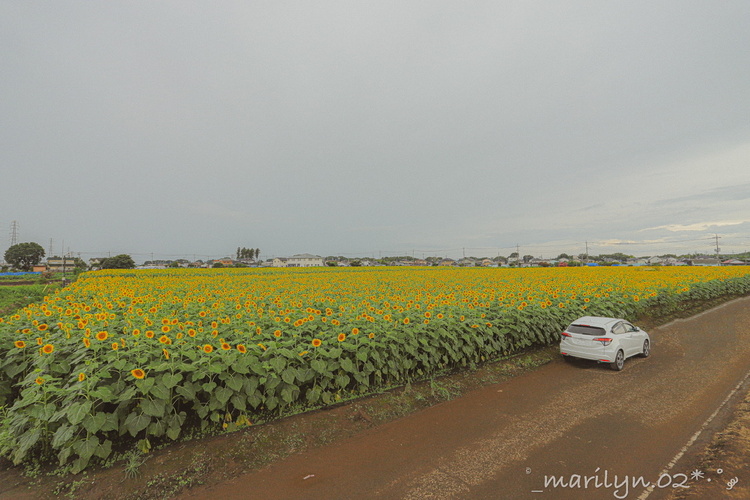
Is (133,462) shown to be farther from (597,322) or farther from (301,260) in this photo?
(301,260)

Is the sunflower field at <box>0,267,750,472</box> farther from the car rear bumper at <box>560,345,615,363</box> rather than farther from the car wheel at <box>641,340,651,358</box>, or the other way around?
the car wheel at <box>641,340,651,358</box>

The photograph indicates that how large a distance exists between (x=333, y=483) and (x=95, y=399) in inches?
112

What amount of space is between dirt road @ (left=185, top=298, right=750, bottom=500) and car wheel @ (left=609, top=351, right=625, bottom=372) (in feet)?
2.02

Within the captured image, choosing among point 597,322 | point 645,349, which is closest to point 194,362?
point 597,322

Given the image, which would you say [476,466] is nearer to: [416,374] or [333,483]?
[333,483]

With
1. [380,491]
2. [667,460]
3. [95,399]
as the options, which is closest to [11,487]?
[95,399]

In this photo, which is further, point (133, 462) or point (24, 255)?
point (24, 255)

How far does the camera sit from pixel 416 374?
6781 mm

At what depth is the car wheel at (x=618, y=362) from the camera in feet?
26.8

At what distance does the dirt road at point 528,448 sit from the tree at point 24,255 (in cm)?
11534

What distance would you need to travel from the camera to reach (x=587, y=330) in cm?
843

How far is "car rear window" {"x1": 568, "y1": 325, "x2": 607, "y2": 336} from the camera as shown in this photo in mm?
8259

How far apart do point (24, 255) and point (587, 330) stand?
396ft

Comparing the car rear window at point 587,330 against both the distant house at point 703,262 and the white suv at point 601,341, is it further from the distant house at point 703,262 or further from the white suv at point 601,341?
the distant house at point 703,262
